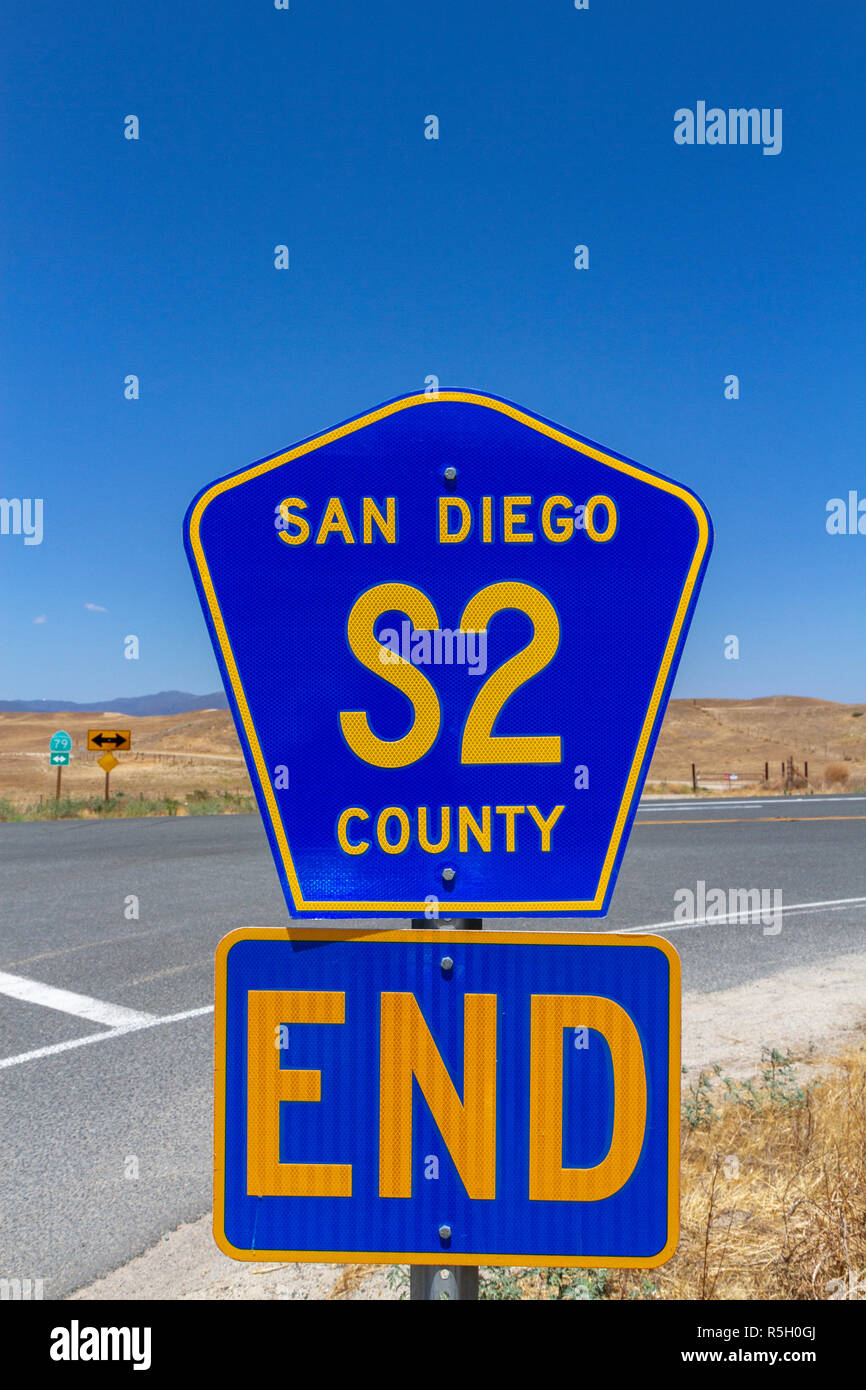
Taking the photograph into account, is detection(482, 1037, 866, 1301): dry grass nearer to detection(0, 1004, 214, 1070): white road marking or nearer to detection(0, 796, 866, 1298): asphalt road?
detection(0, 796, 866, 1298): asphalt road

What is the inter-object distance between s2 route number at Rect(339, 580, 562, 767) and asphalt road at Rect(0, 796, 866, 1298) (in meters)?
2.56

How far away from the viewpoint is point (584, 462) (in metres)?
1.39

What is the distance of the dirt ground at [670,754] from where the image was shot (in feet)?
119

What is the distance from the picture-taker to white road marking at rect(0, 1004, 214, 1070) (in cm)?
508

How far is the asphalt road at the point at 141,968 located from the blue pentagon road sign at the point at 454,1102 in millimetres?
2156

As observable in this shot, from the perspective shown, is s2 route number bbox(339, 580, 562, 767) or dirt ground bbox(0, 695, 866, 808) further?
dirt ground bbox(0, 695, 866, 808)

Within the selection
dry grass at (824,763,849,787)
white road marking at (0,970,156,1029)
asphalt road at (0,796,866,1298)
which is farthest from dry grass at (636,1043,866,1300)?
dry grass at (824,763,849,787)

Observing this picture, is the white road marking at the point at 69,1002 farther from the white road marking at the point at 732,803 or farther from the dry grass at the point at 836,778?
the dry grass at the point at 836,778

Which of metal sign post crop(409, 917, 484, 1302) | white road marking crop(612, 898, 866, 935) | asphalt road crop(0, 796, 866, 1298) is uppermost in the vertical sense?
metal sign post crop(409, 917, 484, 1302)

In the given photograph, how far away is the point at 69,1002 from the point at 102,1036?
0.79m
